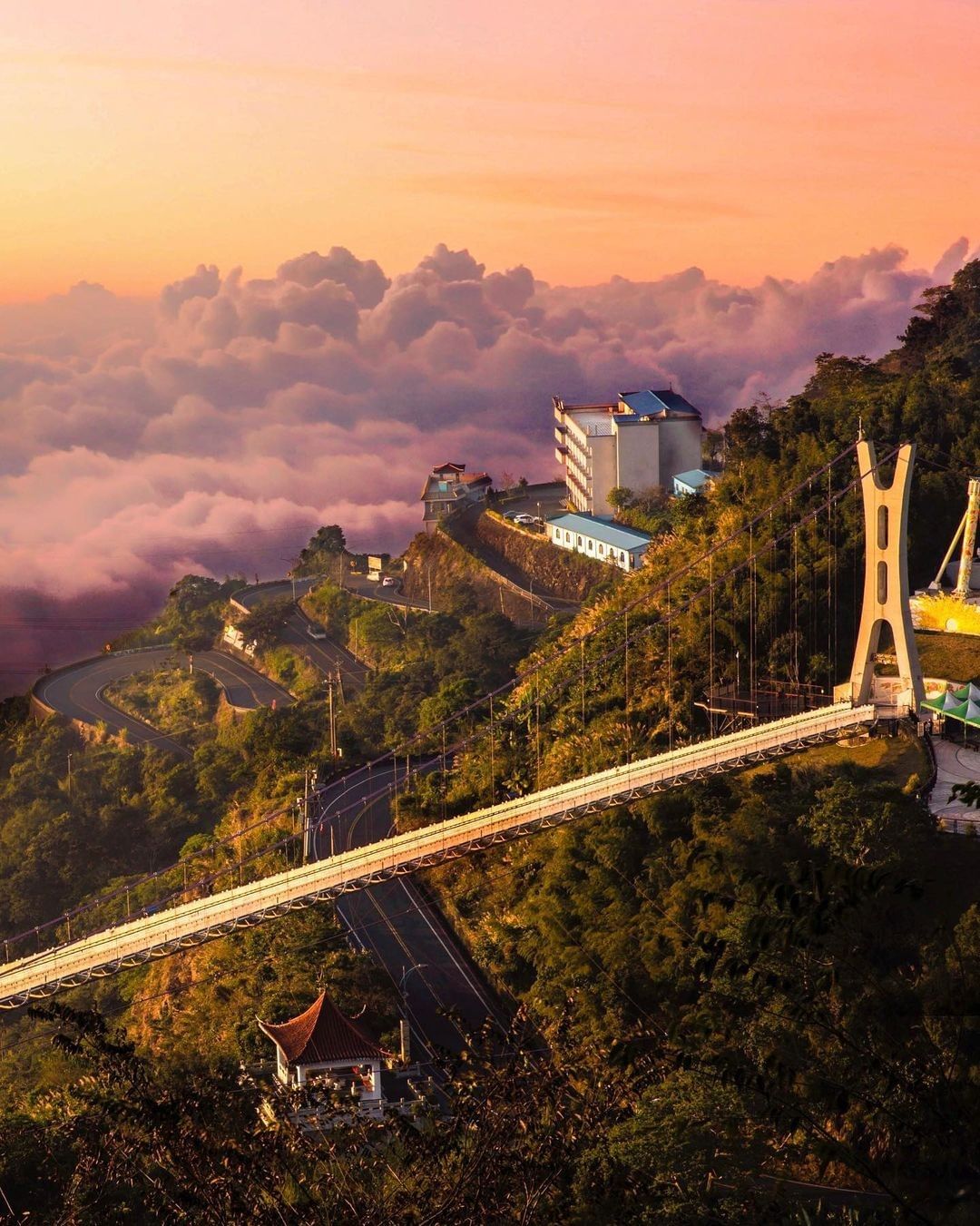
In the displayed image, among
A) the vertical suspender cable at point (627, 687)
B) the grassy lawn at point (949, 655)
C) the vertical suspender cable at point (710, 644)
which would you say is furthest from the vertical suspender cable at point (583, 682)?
the grassy lawn at point (949, 655)

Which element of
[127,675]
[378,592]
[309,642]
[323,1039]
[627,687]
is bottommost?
[127,675]

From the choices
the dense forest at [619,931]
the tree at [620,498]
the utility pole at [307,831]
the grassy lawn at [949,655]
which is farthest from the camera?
the tree at [620,498]

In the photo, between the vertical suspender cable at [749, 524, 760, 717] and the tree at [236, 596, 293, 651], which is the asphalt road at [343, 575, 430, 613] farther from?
the vertical suspender cable at [749, 524, 760, 717]

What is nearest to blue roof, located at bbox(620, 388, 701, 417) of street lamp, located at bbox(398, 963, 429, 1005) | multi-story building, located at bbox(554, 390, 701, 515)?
multi-story building, located at bbox(554, 390, 701, 515)

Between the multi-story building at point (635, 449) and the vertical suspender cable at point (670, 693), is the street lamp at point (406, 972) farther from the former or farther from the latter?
the multi-story building at point (635, 449)

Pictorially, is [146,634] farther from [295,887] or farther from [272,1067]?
[272,1067]

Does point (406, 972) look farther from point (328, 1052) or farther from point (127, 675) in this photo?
point (127, 675)

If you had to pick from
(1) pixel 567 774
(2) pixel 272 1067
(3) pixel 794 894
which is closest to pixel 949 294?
(1) pixel 567 774

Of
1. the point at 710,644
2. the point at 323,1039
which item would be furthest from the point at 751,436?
the point at 323,1039
